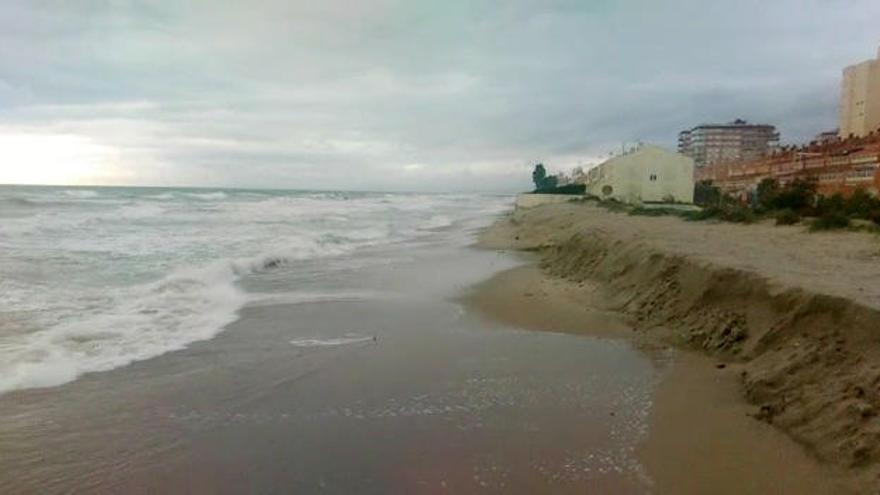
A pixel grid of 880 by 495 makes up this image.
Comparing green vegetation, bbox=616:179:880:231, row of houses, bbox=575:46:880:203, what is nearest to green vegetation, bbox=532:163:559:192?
row of houses, bbox=575:46:880:203

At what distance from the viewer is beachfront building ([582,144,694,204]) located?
48062 millimetres

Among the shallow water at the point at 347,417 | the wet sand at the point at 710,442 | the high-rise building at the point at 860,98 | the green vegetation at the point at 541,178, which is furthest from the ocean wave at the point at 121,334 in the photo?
the green vegetation at the point at 541,178

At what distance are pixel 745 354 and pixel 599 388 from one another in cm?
163

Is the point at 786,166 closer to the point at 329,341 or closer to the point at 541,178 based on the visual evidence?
the point at 329,341

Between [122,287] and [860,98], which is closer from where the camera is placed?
[122,287]

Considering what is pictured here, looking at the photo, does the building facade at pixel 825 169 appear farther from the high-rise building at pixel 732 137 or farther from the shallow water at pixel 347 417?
the high-rise building at pixel 732 137

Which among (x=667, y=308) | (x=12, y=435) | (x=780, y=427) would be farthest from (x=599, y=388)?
(x=12, y=435)

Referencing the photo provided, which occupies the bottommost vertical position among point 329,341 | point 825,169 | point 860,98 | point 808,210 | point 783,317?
point 329,341

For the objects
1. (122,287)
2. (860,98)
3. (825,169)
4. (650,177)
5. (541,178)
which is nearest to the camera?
(122,287)

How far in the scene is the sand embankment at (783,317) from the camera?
14.5 ft

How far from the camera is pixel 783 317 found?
6.30m


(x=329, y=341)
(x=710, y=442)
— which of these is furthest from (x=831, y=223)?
(x=329, y=341)

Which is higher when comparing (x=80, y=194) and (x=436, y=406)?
(x=80, y=194)

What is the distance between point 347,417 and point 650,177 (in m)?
48.0
